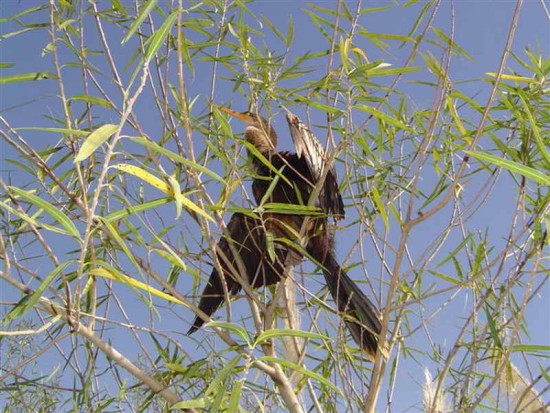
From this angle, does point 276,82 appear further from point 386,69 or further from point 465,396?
point 465,396

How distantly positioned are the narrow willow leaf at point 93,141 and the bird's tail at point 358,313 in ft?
2.88

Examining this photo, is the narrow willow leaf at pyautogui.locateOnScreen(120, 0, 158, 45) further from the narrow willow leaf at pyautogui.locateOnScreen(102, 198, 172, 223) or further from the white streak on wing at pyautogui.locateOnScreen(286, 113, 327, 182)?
the white streak on wing at pyautogui.locateOnScreen(286, 113, 327, 182)

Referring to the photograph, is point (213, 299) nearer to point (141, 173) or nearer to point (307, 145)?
point (307, 145)

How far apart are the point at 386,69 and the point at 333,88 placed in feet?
0.45

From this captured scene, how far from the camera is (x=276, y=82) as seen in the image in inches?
63.4

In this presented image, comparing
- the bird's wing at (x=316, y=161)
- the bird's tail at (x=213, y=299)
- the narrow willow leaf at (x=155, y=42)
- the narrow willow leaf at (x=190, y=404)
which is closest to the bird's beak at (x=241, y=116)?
the bird's wing at (x=316, y=161)

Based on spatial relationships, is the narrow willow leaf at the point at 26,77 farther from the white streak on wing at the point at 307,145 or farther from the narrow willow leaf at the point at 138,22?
the white streak on wing at the point at 307,145

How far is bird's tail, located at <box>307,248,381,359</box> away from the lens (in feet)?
5.02

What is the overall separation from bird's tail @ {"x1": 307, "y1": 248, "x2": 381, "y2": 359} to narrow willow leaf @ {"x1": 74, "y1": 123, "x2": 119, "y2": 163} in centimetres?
88

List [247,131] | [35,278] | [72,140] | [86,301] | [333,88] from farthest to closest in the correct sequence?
1. [247,131]
2. [86,301]
3. [333,88]
4. [72,140]
5. [35,278]

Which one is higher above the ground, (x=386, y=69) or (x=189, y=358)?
(x=386, y=69)

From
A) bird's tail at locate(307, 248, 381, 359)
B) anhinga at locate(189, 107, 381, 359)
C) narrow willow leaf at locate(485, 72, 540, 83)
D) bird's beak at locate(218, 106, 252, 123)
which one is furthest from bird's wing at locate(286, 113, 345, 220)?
narrow willow leaf at locate(485, 72, 540, 83)

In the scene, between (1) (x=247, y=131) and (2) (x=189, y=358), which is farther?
(1) (x=247, y=131)

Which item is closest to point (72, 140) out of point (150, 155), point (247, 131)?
point (150, 155)
